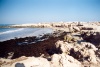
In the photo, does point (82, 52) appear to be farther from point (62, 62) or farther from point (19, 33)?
point (19, 33)

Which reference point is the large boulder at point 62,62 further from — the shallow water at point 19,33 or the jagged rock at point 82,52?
the shallow water at point 19,33

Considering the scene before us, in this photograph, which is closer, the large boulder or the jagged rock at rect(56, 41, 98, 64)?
the large boulder

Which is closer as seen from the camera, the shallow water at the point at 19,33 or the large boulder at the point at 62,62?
the large boulder at the point at 62,62

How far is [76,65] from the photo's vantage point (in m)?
7.74

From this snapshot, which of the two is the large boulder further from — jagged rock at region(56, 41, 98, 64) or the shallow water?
the shallow water

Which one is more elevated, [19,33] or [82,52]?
[82,52]

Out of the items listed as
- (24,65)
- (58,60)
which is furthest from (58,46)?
(24,65)

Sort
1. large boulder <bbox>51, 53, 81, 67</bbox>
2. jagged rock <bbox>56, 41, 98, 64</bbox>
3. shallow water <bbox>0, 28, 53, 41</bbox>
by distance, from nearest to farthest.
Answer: large boulder <bbox>51, 53, 81, 67</bbox> < jagged rock <bbox>56, 41, 98, 64</bbox> < shallow water <bbox>0, 28, 53, 41</bbox>

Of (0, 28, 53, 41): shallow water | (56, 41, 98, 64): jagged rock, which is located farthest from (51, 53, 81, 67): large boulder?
(0, 28, 53, 41): shallow water

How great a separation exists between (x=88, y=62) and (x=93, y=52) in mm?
993

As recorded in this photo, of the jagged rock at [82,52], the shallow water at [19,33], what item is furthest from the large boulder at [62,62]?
the shallow water at [19,33]

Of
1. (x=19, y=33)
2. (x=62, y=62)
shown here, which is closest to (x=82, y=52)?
(x=62, y=62)

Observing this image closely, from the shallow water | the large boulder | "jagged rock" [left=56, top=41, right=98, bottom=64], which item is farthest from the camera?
the shallow water

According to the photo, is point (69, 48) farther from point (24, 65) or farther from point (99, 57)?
point (24, 65)
